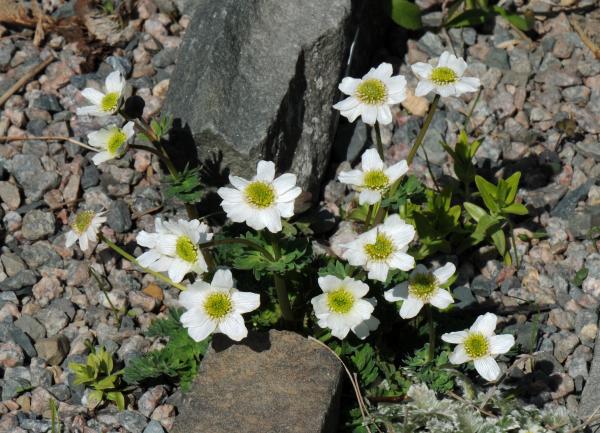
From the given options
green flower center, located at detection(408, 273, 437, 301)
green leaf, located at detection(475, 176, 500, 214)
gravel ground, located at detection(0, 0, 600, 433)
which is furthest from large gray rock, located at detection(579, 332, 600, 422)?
green flower center, located at detection(408, 273, 437, 301)

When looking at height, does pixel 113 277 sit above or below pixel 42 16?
below

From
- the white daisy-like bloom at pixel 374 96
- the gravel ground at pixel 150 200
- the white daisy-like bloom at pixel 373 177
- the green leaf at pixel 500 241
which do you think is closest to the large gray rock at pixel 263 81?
the gravel ground at pixel 150 200

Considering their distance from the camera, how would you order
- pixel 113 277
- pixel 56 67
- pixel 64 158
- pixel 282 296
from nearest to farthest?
1. pixel 282 296
2. pixel 113 277
3. pixel 64 158
4. pixel 56 67

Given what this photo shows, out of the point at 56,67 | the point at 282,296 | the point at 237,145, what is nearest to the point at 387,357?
the point at 282,296

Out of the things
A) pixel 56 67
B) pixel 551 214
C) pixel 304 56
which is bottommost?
pixel 551 214

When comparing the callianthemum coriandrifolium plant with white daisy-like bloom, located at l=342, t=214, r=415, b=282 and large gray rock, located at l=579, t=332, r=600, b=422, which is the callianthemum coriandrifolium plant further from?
large gray rock, located at l=579, t=332, r=600, b=422

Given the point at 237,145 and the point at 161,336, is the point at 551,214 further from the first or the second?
the point at 161,336
